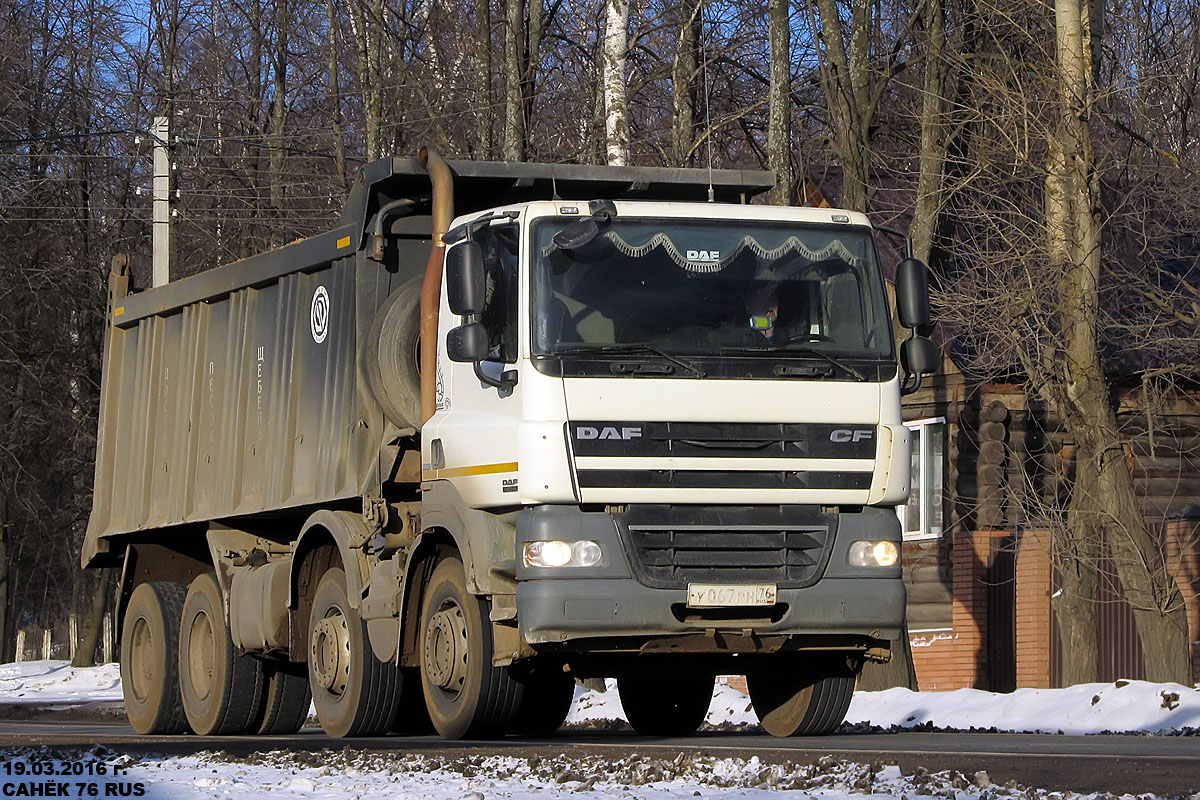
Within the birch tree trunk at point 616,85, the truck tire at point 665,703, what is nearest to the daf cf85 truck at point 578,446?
the truck tire at point 665,703

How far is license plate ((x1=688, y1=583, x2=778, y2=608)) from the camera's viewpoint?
1042 cm

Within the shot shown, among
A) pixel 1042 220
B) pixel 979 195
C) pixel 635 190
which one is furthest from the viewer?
pixel 979 195

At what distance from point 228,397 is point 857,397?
5446 mm

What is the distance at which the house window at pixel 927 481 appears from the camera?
78.9ft

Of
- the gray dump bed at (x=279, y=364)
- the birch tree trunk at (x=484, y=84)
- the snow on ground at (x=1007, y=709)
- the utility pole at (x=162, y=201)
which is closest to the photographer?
the gray dump bed at (x=279, y=364)

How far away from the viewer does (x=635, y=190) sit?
1270 cm

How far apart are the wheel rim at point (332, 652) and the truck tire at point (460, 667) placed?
1215 mm

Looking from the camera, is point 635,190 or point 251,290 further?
point 251,290

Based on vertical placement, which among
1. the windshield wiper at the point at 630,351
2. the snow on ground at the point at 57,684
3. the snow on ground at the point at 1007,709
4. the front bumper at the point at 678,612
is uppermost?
the windshield wiper at the point at 630,351

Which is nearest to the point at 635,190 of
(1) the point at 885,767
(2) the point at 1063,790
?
(1) the point at 885,767

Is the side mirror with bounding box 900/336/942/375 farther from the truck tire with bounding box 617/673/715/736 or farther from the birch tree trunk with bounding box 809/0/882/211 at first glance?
the birch tree trunk with bounding box 809/0/882/211

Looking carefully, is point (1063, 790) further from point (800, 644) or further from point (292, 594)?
point (292, 594)

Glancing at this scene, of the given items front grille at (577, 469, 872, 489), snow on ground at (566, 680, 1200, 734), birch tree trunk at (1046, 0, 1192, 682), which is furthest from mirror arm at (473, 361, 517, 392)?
birch tree trunk at (1046, 0, 1192, 682)

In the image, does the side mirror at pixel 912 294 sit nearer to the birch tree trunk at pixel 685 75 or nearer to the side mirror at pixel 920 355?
the side mirror at pixel 920 355
